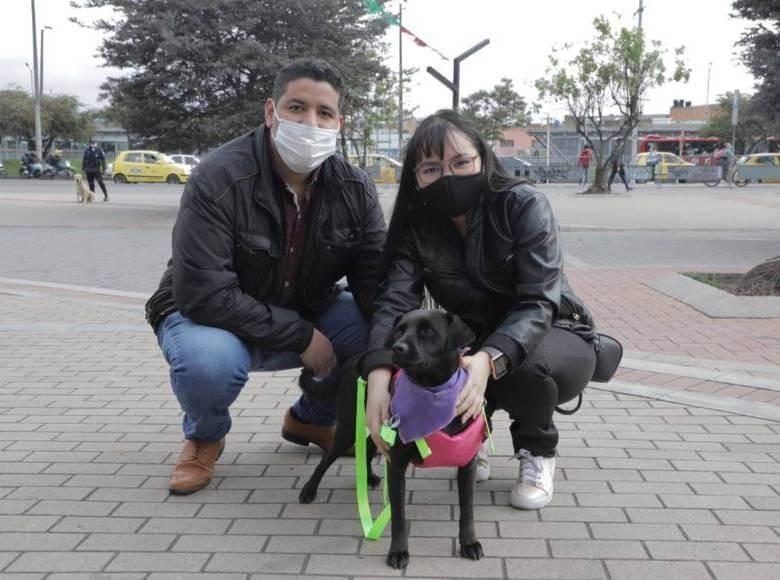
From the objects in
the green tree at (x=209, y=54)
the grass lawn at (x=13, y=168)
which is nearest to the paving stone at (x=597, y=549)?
the green tree at (x=209, y=54)

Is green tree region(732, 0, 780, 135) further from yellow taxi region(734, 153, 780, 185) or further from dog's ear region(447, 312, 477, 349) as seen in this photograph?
yellow taxi region(734, 153, 780, 185)

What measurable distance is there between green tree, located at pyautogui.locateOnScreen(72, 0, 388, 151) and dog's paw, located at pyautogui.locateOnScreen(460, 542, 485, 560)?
15.1m

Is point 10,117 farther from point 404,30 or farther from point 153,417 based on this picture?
point 153,417

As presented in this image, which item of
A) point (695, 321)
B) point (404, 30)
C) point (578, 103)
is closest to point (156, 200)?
point (404, 30)

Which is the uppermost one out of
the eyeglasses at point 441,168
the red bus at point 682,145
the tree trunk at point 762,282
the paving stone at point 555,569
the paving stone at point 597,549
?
the red bus at point 682,145

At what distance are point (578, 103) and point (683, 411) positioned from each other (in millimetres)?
24784

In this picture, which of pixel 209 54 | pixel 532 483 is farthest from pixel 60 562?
pixel 209 54

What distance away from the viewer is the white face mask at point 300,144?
3.18m

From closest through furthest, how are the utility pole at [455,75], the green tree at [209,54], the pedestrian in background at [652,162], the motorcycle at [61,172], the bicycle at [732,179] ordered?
the utility pole at [455,75], the green tree at [209,54], the bicycle at [732,179], the pedestrian in background at [652,162], the motorcycle at [61,172]

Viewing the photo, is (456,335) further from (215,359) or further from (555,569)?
(215,359)

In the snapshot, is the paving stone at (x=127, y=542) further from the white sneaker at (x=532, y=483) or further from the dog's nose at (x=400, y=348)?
the white sneaker at (x=532, y=483)

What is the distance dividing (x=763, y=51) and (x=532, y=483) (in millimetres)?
10122

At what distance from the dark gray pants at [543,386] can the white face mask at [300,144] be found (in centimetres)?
116

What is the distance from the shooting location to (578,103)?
1077 inches
